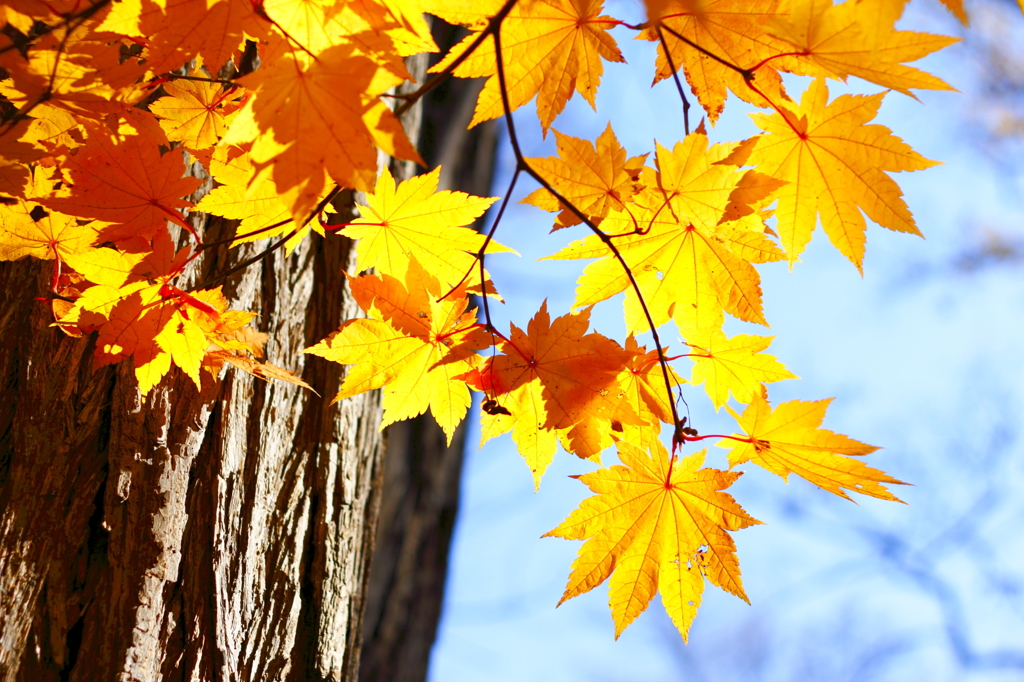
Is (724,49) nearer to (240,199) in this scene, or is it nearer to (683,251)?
(683,251)

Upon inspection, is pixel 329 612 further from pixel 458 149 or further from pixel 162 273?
pixel 458 149

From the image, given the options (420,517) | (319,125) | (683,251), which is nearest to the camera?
(319,125)

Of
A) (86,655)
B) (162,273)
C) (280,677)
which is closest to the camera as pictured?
(162,273)

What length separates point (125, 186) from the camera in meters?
0.74

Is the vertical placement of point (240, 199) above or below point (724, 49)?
below

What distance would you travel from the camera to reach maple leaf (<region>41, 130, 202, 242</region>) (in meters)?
0.73

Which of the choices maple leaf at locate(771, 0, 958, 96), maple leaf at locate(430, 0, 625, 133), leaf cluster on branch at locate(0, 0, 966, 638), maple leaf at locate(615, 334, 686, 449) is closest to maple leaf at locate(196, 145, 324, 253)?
leaf cluster on branch at locate(0, 0, 966, 638)

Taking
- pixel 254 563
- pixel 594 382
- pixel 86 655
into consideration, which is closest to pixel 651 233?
pixel 594 382

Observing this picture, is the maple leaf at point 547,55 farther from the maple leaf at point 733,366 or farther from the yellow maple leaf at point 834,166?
the maple leaf at point 733,366

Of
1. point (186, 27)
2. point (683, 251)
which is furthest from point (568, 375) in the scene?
point (186, 27)

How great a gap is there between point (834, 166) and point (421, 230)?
505 millimetres

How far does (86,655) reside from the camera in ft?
2.81

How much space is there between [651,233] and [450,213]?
0.83ft

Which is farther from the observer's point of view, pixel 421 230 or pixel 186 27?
pixel 421 230
